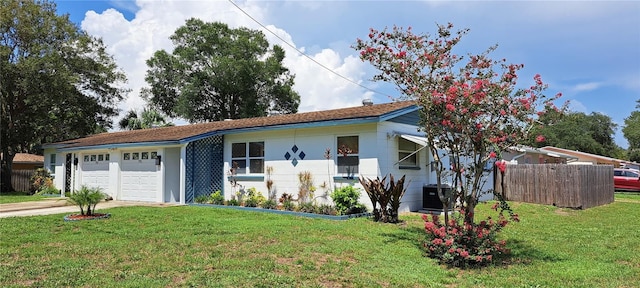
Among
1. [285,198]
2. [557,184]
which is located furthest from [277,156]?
[557,184]

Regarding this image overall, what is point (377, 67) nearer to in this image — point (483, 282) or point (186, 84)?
point (483, 282)

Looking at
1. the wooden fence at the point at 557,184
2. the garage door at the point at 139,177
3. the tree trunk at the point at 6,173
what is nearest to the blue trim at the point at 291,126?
the garage door at the point at 139,177

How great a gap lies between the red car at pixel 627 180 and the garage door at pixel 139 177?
89.6 feet

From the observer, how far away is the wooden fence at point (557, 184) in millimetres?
15516

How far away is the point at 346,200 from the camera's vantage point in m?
12.2

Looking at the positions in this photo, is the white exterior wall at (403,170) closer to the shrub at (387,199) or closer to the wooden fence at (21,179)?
the shrub at (387,199)

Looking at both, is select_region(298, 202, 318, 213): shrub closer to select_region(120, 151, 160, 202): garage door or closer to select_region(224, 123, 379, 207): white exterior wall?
select_region(224, 123, 379, 207): white exterior wall

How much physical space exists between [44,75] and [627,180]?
35.8 metres

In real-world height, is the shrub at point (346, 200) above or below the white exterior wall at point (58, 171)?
below

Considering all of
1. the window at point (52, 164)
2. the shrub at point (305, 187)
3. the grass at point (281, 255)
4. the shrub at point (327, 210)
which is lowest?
the grass at point (281, 255)

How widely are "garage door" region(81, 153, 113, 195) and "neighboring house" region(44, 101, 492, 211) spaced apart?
1.9 inches

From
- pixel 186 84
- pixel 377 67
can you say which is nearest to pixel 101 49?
pixel 186 84

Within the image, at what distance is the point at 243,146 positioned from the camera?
15.8 meters

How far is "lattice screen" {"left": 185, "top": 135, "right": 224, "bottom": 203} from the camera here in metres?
16.0
